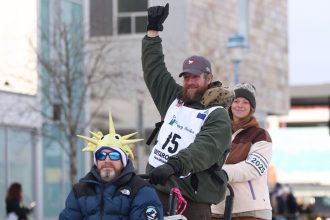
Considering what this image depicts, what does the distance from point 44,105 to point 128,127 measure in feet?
30.6

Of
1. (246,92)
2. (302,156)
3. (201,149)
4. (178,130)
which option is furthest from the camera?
(302,156)

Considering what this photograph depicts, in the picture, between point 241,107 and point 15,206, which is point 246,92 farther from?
point 15,206

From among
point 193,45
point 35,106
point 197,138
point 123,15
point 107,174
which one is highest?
point 123,15

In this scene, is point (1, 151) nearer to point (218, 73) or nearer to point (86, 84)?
point (86, 84)

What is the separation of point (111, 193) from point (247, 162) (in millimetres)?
1982

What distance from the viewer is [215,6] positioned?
38094 millimetres

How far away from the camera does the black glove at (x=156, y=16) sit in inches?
288

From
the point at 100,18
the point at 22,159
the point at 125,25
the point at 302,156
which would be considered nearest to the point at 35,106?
the point at 22,159

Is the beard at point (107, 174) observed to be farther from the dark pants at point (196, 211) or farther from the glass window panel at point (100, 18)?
the glass window panel at point (100, 18)

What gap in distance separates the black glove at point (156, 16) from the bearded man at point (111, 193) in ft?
4.57

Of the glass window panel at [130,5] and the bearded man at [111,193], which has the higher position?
the glass window panel at [130,5]

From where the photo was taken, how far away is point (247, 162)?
25.7 ft

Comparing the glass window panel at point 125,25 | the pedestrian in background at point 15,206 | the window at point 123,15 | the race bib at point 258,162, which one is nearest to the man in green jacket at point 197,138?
the race bib at point 258,162

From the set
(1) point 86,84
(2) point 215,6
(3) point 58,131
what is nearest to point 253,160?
(1) point 86,84
